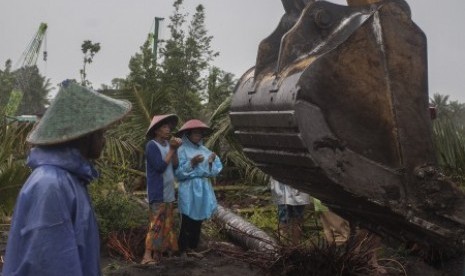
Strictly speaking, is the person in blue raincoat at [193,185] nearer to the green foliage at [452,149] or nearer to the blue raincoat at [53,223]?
the green foliage at [452,149]

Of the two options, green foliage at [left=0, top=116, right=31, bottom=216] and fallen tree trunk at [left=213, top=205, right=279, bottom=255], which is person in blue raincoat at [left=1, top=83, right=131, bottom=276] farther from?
green foliage at [left=0, top=116, right=31, bottom=216]

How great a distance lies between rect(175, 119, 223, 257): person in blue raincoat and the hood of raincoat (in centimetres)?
421

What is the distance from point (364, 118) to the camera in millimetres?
2818

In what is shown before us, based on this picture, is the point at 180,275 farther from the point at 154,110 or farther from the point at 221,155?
the point at 154,110

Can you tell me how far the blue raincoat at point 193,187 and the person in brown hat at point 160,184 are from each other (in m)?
0.12

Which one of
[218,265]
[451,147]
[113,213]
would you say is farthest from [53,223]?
[451,147]

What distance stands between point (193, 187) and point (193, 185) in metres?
0.02

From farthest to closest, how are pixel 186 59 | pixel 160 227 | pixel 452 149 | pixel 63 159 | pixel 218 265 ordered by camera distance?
pixel 186 59, pixel 452 149, pixel 160 227, pixel 218 265, pixel 63 159

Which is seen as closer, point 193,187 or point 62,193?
point 62,193

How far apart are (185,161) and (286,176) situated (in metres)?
3.75

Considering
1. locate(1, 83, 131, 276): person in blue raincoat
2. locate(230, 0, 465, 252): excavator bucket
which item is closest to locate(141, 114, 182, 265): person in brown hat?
locate(230, 0, 465, 252): excavator bucket

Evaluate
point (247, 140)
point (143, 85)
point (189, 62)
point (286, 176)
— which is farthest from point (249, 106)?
point (189, 62)

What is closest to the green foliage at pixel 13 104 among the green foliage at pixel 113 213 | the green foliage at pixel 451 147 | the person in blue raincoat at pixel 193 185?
the green foliage at pixel 113 213

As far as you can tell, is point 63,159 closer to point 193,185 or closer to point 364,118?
point 364,118
